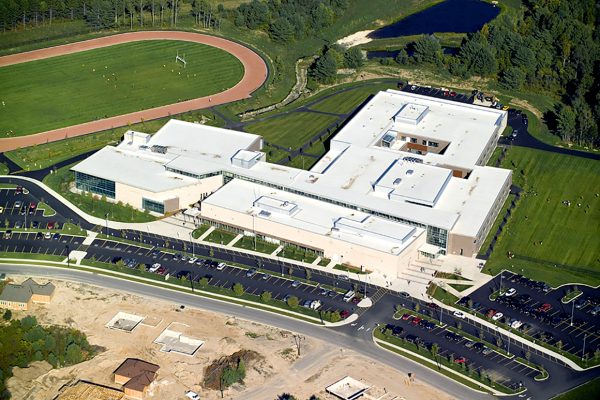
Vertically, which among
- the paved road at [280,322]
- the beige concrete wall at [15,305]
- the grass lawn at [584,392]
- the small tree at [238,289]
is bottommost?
the beige concrete wall at [15,305]

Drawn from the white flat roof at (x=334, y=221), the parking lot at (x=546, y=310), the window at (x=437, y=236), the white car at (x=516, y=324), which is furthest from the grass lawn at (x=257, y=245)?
the white car at (x=516, y=324)

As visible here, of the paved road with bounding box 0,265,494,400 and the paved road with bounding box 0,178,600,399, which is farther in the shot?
the paved road with bounding box 0,178,600,399

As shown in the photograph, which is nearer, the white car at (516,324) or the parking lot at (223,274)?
the white car at (516,324)

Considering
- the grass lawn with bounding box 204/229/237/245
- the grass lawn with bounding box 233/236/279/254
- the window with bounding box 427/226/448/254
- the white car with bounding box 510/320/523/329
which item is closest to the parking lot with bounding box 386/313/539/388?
the white car with bounding box 510/320/523/329

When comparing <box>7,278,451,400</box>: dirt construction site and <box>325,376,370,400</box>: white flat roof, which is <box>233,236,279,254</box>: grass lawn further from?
<box>325,376,370,400</box>: white flat roof

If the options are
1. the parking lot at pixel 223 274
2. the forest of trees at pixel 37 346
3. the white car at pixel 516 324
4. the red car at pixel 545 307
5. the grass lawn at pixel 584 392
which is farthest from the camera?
the parking lot at pixel 223 274

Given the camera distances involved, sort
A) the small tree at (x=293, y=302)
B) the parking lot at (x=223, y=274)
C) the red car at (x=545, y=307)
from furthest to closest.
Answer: the parking lot at (x=223, y=274)
the red car at (x=545, y=307)
the small tree at (x=293, y=302)

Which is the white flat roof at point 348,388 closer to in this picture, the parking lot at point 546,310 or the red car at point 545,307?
the parking lot at point 546,310
